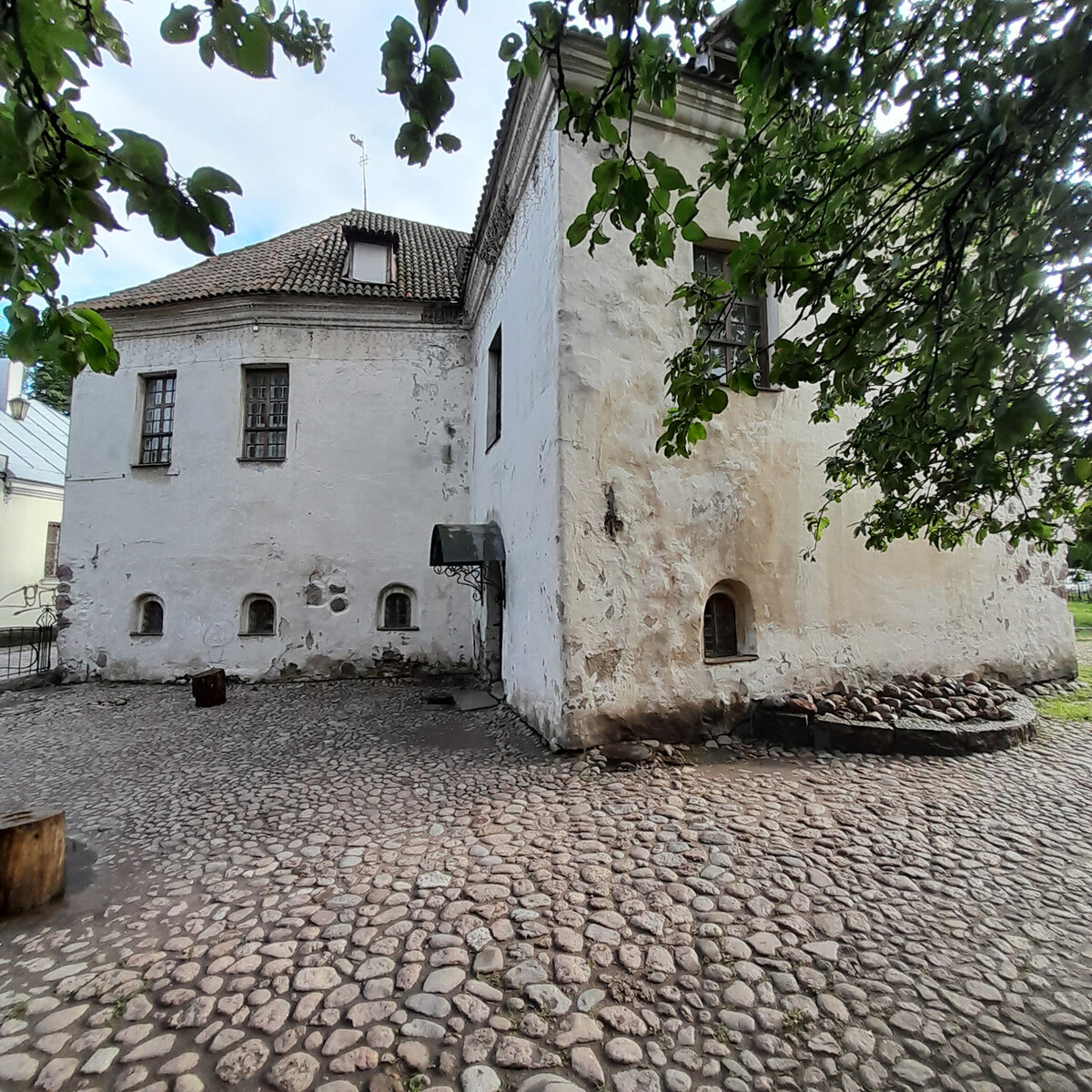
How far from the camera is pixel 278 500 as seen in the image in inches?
379

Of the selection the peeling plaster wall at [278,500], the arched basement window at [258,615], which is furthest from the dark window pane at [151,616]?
the arched basement window at [258,615]

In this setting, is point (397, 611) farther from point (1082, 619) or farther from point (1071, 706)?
point (1082, 619)

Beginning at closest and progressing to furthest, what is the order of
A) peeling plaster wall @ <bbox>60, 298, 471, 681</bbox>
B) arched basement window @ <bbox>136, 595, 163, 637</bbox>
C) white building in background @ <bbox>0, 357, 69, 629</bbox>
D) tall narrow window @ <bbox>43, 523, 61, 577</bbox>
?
peeling plaster wall @ <bbox>60, 298, 471, 681</bbox> < arched basement window @ <bbox>136, 595, 163, 637</bbox> < white building in background @ <bbox>0, 357, 69, 629</bbox> < tall narrow window @ <bbox>43, 523, 61, 577</bbox>

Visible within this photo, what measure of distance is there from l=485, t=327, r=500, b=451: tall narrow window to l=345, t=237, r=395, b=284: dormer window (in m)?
3.54

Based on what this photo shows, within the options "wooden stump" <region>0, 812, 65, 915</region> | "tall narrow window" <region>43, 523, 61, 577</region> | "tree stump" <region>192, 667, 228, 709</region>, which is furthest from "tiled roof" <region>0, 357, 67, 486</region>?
"wooden stump" <region>0, 812, 65, 915</region>

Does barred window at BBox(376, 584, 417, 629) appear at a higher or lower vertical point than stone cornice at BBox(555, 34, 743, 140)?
lower

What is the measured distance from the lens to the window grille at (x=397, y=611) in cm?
970

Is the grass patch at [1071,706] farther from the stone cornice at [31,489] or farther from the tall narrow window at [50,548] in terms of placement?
the tall narrow window at [50,548]

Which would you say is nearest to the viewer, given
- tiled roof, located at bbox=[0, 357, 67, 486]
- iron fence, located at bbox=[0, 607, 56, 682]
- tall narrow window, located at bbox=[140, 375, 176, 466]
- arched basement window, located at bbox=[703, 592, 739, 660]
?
arched basement window, located at bbox=[703, 592, 739, 660]

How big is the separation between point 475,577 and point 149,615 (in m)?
5.84

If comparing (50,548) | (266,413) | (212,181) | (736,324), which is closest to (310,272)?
(266,413)

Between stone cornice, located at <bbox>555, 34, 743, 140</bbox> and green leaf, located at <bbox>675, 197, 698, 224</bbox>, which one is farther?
stone cornice, located at <bbox>555, 34, 743, 140</bbox>

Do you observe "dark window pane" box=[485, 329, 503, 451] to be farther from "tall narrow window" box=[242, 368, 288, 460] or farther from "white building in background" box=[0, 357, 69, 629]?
"white building in background" box=[0, 357, 69, 629]

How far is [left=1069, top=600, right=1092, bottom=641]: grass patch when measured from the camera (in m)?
13.4
